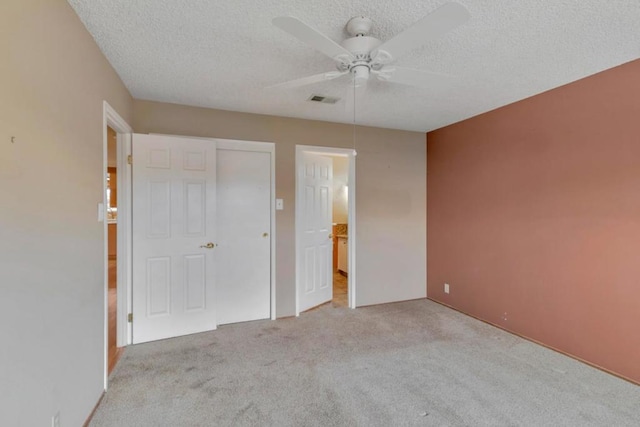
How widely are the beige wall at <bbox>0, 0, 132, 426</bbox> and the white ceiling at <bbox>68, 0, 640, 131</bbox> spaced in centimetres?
39

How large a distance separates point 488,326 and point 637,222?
65.5 inches

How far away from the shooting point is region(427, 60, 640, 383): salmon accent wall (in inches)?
91.7

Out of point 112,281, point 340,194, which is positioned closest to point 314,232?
point 340,194

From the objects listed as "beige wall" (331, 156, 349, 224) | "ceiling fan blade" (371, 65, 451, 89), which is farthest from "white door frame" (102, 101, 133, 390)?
"beige wall" (331, 156, 349, 224)

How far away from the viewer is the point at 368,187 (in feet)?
13.4

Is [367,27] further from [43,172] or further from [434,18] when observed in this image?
[43,172]

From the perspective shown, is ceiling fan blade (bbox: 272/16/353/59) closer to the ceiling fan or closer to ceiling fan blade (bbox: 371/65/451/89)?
the ceiling fan

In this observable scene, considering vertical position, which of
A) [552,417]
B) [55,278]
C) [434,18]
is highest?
[434,18]

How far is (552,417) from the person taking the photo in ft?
6.25

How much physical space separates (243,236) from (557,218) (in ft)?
10.3

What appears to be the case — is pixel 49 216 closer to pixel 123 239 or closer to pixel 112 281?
pixel 123 239

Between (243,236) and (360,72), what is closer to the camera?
(360,72)

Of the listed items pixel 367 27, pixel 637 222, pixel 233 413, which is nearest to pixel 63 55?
pixel 367 27

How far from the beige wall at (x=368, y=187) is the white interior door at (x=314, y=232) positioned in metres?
0.17
